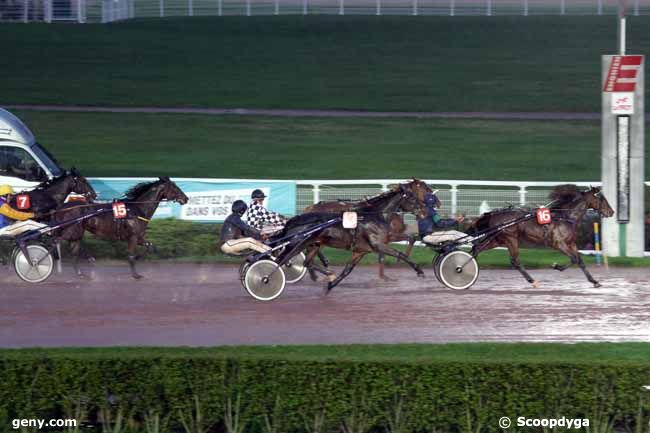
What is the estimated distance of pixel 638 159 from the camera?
1416 centimetres

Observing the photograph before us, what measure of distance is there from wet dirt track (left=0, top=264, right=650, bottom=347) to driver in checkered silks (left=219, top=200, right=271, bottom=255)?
60 cm

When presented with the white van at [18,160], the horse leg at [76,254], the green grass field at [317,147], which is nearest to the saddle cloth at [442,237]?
the horse leg at [76,254]

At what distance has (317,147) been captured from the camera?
23.0 m

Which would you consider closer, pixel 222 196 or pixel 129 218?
pixel 129 218

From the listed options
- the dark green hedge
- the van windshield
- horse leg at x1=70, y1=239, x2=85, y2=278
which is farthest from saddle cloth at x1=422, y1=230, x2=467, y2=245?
the van windshield

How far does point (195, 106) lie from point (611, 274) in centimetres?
1582

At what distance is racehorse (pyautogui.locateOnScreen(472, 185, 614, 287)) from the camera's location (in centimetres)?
1198

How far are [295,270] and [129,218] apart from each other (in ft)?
6.87

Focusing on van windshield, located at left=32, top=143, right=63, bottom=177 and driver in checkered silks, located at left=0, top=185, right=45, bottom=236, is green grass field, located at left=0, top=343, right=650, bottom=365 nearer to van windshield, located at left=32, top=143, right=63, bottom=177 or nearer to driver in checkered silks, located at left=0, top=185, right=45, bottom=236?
driver in checkered silks, located at left=0, top=185, right=45, bottom=236

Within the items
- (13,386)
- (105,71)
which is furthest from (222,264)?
(105,71)

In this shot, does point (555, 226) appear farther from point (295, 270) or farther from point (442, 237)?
point (295, 270)

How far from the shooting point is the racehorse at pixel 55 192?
42.5ft

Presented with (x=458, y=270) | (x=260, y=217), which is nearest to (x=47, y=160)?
(x=260, y=217)

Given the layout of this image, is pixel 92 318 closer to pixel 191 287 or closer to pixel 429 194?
pixel 191 287
